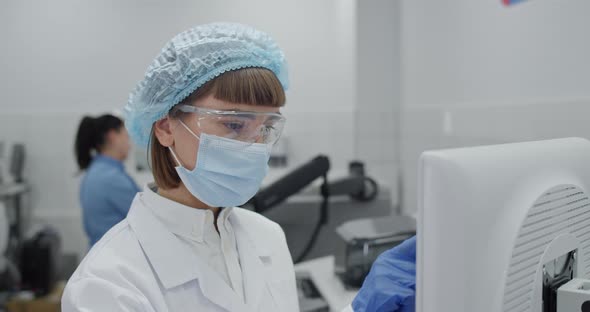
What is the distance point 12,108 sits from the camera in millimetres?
4098

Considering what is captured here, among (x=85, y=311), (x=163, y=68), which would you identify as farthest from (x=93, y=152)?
(x=85, y=311)

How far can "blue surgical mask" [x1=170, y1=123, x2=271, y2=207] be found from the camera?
1.00 metres

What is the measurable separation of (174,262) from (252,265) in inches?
7.4

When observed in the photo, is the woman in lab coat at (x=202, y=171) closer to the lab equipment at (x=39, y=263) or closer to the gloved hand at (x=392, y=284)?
the gloved hand at (x=392, y=284)

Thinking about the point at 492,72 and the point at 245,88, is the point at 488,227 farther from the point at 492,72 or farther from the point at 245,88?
the point at 492,72

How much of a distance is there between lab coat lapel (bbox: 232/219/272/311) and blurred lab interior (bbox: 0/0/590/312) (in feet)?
2.13

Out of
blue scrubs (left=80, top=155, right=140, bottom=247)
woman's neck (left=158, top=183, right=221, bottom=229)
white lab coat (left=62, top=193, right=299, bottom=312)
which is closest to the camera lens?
white lab coat (left=62, top=193, right=299, bottom=312)

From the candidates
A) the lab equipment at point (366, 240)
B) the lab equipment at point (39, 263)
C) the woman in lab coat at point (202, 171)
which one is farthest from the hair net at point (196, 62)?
the lab equipment at point (39, 263)

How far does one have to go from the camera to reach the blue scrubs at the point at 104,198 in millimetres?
2412

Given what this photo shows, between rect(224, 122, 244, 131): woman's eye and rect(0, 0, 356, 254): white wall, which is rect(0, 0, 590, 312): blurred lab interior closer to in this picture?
rect(0, 0, 356, 254): white wall

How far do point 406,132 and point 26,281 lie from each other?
2.77 metres

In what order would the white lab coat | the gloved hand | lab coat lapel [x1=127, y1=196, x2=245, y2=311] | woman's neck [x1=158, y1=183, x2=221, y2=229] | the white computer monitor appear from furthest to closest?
woman's neck [x1=158, y1=183, x2=221, y2=229] → lab coat lapel [x1=127, y1=196, x2=245, y2=311] → the white lab coat → the gloved hand → the white computer monitor

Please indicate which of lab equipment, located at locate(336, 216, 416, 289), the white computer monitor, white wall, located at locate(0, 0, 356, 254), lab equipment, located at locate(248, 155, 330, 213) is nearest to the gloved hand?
the white computer monitor

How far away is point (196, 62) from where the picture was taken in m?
0.98
